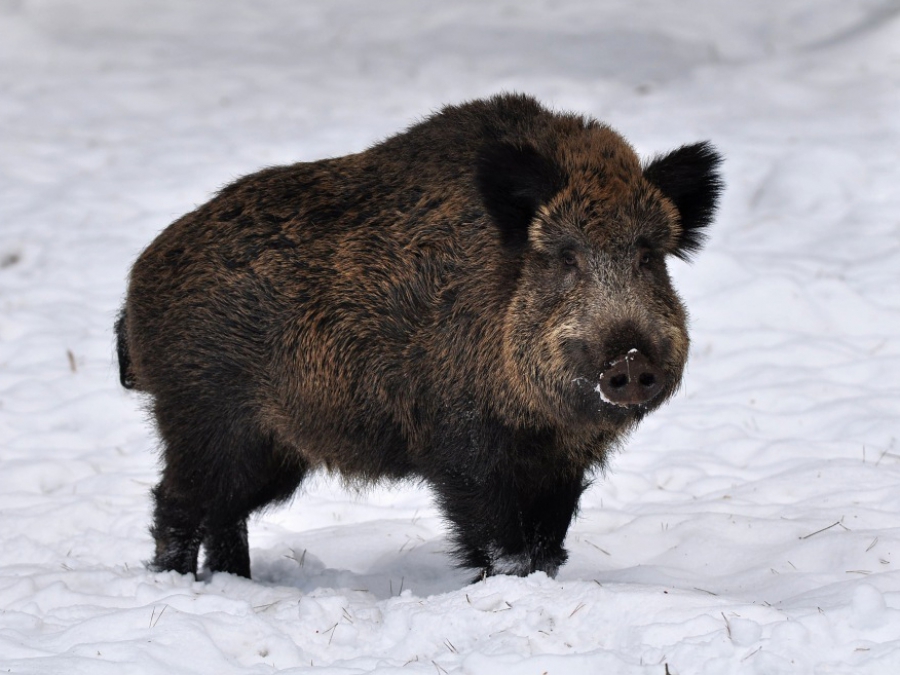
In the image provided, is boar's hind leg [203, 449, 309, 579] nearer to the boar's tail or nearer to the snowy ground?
the snowy ground

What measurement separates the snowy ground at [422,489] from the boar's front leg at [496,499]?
0.38 meters

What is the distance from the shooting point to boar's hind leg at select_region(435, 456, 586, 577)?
473 cm

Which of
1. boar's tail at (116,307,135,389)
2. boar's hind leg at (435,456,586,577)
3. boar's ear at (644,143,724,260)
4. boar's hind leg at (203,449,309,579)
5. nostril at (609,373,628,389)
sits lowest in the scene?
boar's hind leg at (203,449,309,579)

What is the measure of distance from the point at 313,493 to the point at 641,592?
3.46 metres

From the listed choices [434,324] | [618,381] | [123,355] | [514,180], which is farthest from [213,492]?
[618,381]

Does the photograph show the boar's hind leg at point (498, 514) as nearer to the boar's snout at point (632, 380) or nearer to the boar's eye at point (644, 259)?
the boar's snout at point (632, 380)

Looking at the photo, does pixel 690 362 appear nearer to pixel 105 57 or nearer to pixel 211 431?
pixel 211 431

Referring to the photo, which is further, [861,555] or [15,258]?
[15,258]

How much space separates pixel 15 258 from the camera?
9953 mm

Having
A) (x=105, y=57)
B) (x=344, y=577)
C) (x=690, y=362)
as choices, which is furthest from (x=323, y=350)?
(x=105, y=57)

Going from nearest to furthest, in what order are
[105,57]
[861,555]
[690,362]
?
[861,555], [690,362], [105,57]

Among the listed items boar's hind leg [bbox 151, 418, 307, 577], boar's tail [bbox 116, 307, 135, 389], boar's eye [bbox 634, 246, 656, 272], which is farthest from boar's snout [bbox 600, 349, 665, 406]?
boar's tail [bbox 116, 307, 135, 389]

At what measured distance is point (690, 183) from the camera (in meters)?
4.80

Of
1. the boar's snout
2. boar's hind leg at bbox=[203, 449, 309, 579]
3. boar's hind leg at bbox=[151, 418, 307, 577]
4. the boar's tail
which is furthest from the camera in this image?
the boar's tail
